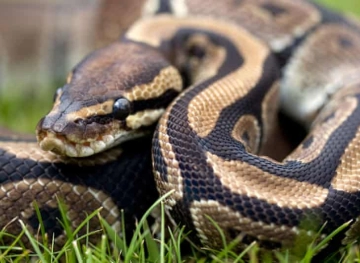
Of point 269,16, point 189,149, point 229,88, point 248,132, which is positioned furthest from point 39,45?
point 189,149

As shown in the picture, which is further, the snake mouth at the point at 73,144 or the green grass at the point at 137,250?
the snake mouth at the point at 73,144

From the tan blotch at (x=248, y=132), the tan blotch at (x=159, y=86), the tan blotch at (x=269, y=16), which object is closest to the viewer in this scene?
the tan blotch at (x=248, y=132)

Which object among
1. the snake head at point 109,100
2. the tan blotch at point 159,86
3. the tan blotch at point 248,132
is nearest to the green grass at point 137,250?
the snake head at point 109,100

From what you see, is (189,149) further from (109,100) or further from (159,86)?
(159,86)

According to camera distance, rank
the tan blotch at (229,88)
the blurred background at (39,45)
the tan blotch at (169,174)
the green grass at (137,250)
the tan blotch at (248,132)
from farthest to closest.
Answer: the blurred background at (39,45) < the tan blotch at (248,132) < the tan blotch at (229,88) < the tan blotch at (169,174) < the green grass at (137,250)

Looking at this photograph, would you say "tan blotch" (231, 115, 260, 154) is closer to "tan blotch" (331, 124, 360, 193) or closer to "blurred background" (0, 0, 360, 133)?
"tan blotch" (331, 124, 360, 193)

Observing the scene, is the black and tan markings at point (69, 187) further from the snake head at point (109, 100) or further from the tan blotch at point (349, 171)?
the tan blotch at point (349, 171)
